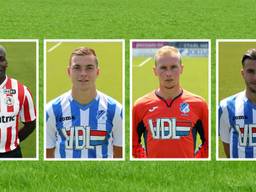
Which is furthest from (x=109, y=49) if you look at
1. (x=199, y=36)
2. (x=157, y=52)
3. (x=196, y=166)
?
(x=199, y=36)

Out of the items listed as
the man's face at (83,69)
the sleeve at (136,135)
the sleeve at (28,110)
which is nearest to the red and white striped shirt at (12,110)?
the sleeve at (28,110)

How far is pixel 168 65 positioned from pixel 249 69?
2.43 feet

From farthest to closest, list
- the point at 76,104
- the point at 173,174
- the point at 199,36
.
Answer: the point at 199,36 < the point at 173,174 < the point at 76,104

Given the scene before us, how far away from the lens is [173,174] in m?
7.38

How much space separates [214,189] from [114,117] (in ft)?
3.80

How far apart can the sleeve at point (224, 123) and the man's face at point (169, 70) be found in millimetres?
523

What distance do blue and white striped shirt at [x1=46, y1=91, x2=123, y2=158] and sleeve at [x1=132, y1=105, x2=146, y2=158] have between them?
130mm

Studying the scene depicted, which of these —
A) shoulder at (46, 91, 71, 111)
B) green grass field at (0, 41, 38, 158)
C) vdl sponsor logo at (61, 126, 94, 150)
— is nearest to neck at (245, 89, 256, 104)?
vdl sponsor logo at (61, 126, 94, 150)

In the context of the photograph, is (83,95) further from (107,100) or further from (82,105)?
(107,100)

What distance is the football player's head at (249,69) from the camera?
267 inches

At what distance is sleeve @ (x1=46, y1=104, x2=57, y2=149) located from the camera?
22.4 feet

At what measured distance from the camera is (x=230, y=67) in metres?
7.00

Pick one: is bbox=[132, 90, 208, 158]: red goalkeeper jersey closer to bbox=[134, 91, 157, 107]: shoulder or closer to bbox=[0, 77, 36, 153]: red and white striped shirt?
bbox=[134, 91, 157, 107]: shoulder

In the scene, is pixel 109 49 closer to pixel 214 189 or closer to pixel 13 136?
pixel 13 136
